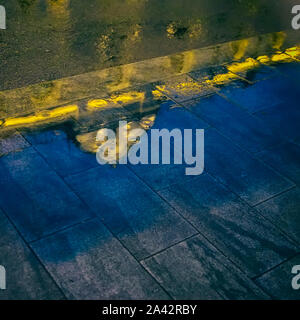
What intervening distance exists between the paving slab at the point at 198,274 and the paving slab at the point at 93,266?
0.53ft

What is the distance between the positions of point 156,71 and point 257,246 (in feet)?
15.3

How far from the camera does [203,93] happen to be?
328 inches

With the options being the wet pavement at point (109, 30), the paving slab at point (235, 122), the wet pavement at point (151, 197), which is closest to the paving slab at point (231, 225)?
the wet pavement at point (151, 197)

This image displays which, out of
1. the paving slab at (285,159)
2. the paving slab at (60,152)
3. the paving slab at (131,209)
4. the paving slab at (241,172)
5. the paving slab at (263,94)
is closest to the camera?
the paving slab at (131,209)

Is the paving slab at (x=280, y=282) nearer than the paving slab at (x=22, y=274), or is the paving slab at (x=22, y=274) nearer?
the paving slab at (x=22, y=274)

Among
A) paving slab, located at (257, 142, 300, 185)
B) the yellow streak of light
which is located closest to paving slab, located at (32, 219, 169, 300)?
the yellow streak of light

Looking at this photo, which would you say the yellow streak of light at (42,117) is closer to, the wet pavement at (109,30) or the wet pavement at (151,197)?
the wet pavement at (151,197)

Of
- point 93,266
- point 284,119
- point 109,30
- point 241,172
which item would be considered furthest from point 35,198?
point 109,30

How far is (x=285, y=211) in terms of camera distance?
5895 mm

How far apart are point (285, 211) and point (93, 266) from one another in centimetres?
261

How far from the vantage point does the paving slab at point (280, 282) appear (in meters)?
4.81

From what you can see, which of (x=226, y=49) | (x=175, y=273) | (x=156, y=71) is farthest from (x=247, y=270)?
(x=226, y=49)
